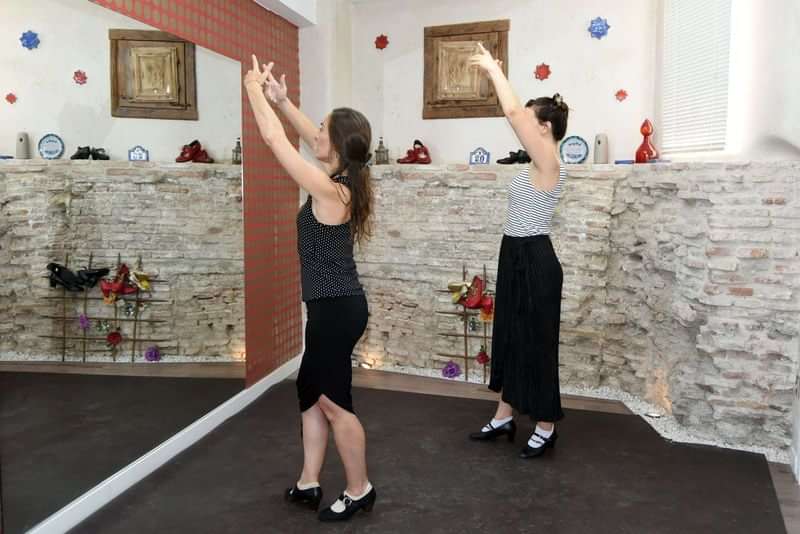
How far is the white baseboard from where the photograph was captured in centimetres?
274

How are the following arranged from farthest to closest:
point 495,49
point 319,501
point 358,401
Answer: point 495,49 → point 358,401 → point 319,501

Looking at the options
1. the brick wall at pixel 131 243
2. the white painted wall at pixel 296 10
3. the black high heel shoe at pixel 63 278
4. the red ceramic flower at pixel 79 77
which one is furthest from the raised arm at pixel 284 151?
the white painted wall at pixel 296 10

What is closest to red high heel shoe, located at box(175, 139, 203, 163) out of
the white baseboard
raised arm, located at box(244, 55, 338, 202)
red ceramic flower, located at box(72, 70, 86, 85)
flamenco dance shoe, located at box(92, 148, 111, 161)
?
flamenco dance shoe, located at box(92, 148, 111, 161)

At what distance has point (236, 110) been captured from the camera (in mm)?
4004

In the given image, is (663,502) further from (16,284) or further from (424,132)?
(424,132)

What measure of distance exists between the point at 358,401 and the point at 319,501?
148cm

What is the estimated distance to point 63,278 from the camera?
2.83 meters

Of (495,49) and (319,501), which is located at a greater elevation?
(495,49)

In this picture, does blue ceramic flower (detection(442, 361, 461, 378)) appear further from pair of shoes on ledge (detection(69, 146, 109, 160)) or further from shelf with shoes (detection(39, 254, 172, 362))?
pair of shoes on ledge (detection(69, 146, 109, 160))

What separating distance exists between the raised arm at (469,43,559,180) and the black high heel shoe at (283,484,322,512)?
175cm

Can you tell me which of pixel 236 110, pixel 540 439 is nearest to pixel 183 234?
pixel 236 110

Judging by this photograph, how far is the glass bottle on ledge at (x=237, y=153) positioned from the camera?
398 centimetres

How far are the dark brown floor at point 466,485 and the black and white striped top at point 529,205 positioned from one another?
1159 millimetres

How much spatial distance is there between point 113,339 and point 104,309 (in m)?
0.14
